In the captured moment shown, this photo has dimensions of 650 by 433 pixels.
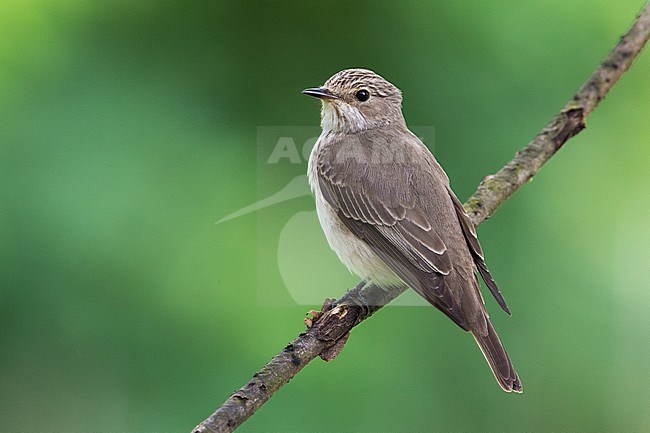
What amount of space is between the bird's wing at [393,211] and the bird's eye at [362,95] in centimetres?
17

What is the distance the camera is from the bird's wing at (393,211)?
3426 millimetres

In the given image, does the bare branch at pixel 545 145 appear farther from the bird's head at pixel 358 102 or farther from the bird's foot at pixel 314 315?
the bird's head at pixel 358 102

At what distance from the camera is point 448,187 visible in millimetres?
3777

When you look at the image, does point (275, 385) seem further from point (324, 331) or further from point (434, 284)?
point (434, 284)

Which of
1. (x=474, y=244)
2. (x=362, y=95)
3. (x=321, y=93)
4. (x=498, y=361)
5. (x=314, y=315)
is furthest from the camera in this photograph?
(x=362, y=95)

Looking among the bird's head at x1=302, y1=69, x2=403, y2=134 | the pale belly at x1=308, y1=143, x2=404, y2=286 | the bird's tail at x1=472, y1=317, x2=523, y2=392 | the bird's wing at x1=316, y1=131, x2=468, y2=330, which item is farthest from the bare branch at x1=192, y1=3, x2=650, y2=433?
the bird's head at x1=302, y1=69, x2=403, y2=134

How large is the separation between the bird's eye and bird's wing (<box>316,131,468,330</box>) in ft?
0.57

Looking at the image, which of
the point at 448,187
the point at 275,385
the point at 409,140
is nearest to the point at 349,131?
the point at 409,140

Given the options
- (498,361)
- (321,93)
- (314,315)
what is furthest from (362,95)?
(498,361)

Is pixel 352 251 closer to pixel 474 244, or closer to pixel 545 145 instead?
pixel 474 244

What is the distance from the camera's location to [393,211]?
11.9 ft

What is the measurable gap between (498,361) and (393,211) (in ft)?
2.40

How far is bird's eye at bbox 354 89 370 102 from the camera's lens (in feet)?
12.9

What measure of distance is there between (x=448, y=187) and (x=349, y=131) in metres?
0.51
